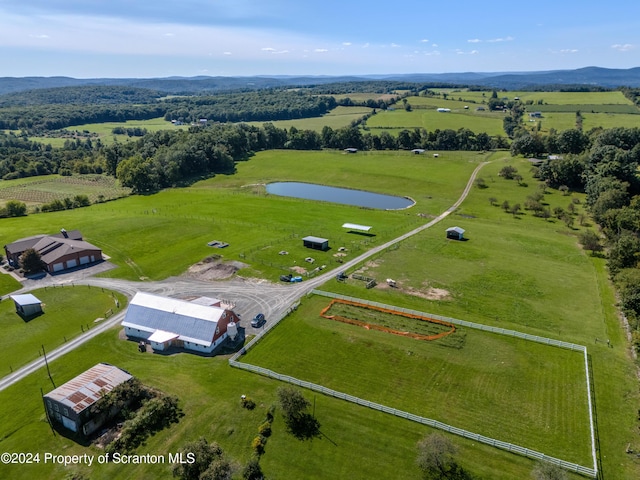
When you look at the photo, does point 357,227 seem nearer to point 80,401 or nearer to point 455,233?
point 455,233

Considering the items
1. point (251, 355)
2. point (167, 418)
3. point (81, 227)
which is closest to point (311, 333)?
point (251, 355)

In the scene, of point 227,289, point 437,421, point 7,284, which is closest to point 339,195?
point 227,289

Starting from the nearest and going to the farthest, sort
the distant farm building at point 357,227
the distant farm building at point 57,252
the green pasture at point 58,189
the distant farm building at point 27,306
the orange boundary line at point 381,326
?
the orange boundary line at point 381,326 < the distant farm building at point 27,306 < the distant farm building at point 57,252 < the distant farm building at point 357,227 < the green pasture at point 58,189

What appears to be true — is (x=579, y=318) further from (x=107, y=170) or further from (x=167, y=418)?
(x=107, y=170)

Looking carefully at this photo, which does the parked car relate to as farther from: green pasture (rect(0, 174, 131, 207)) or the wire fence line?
green pasture (rect(0, 174, 131, 207))

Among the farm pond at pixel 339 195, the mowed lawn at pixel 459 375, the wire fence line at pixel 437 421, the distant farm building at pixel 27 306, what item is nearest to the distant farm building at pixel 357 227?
the farm pond at pixel 339 195

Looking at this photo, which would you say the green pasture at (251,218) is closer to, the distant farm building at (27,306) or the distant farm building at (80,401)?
the distant farm building at (27,306)

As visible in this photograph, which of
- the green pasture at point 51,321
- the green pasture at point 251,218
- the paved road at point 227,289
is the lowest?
the green pasture at point 51,321
